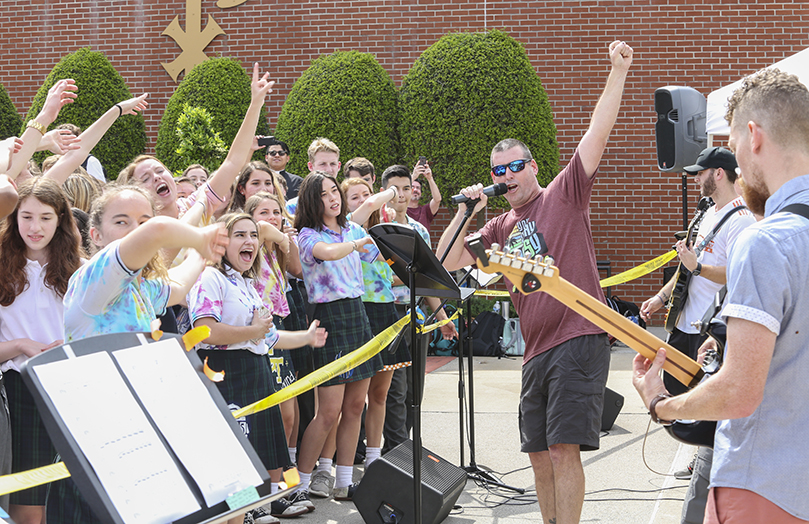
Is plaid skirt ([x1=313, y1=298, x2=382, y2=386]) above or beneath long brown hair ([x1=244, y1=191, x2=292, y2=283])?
beneath

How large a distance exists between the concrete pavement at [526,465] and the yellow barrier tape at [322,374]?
3.49 feet

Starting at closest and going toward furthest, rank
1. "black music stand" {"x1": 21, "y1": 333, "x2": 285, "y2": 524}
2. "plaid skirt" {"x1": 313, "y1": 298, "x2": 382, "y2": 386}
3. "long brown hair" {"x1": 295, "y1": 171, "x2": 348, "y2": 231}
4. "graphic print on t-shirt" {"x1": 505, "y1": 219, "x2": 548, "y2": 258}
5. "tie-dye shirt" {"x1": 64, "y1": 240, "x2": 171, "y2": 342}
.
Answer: "black music stand" {"x1": 21, "y1": 333, "x2": 285, "y2": 524}
"tie-dye shirt" {"x1": 64, "y1": 240, "x2": 171, "y2": 342}
"graphic print on t-shirt" {"x1": 505, "y1": 219, "x2": 548, "y2": 258}
"plaid skirt" {"x1": 313, "y1": 298, "x2": 382, "y2": 386}
"long brown hair" {"x1": 295, "y1": 171, "x2": 348, "y2": 231}

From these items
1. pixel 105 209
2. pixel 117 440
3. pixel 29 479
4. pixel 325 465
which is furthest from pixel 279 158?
pixel 117 440

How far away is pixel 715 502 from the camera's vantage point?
84.0 inches

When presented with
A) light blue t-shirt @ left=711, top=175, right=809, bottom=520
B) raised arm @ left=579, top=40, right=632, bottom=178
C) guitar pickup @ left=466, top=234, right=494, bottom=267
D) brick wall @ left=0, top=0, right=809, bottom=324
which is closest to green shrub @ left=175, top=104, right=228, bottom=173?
brick wall @ left=0, top=0, right=809, bottom=324

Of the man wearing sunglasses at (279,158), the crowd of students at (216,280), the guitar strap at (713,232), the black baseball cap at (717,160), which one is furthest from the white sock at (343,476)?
the black baseball cap at (717,160)

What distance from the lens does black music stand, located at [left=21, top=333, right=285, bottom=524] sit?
1.76 m

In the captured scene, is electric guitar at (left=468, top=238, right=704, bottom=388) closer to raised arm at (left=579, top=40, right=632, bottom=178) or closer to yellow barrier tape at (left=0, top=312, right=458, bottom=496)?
yellow barrier tape at (left=0, top=312, right=458, bottom=496)

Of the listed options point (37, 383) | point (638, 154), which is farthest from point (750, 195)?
point (638, 154)

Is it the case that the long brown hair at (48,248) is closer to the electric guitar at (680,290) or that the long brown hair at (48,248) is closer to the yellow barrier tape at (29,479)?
the yellow barrier tape at (29,479)

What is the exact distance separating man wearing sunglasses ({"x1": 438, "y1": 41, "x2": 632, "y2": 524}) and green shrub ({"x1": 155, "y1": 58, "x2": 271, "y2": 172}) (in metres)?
8.17

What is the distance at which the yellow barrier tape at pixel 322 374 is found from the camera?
349 centimetres

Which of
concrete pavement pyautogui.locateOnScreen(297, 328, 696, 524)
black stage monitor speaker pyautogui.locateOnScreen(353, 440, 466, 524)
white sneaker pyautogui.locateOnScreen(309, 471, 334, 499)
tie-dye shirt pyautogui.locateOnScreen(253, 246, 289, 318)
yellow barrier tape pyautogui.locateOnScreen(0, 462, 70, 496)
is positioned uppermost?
tie-dye shirt pyautogui.locateOnScreen(253, 246, 289, 318)

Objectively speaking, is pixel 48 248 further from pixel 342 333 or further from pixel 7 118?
pixel 7 118
